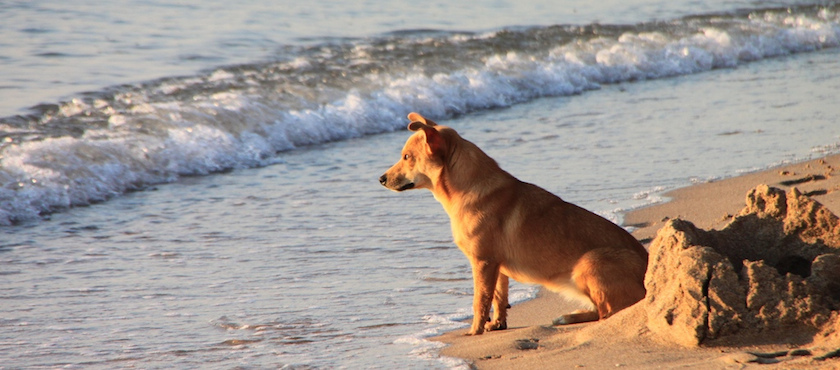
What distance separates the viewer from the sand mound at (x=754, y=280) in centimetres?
360

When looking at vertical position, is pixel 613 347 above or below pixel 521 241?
below

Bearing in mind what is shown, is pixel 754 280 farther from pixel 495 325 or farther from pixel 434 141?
pixel 434 141

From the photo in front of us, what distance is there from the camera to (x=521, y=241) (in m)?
4.88

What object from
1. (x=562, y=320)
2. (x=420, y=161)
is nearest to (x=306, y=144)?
(x=420, y=161)

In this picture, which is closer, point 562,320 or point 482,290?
point 562,320

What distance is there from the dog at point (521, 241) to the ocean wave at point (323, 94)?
446cm

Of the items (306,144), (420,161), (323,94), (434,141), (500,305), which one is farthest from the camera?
(323,94)

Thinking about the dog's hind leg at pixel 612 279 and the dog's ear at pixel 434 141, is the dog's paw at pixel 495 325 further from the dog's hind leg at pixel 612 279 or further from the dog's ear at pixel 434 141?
the dog's ear at pixel 434 141

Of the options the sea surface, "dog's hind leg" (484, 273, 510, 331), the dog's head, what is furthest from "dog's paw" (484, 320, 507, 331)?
the dog's head

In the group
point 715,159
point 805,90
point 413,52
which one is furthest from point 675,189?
point 413,52

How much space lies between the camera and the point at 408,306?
5.28 metres

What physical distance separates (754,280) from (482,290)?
5.16ft

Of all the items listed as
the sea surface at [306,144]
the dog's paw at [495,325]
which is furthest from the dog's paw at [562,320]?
the sea surface at [306,144]

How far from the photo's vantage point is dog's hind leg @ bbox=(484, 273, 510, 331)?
4.91 meters
